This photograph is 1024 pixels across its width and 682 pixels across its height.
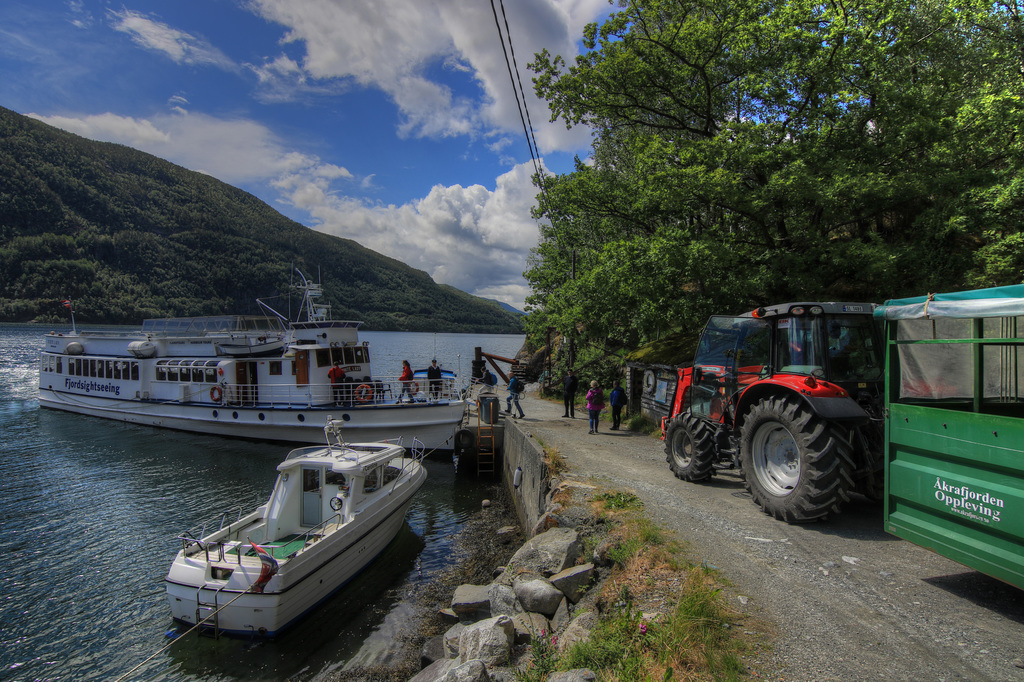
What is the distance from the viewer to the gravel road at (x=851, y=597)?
11.0 ft

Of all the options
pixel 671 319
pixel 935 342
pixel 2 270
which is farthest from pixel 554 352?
pixel 2 270

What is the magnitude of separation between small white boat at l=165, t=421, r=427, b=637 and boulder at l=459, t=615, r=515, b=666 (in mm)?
4119

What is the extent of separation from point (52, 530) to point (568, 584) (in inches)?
528

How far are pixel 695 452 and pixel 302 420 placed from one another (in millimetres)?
16594

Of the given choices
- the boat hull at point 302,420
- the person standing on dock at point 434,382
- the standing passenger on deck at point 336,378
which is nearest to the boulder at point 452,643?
the boat hull at point 302,420

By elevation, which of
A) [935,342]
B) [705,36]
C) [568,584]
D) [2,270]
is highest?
[2,270]

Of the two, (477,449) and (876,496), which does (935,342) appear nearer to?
(876,496)

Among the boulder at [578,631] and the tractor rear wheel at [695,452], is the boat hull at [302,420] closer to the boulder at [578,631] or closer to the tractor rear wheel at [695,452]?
the tractor rear wheel at [695,452]

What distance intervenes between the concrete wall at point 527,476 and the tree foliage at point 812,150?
5136mm

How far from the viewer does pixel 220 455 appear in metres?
19.2

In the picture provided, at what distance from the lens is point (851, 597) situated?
4293 millimetres

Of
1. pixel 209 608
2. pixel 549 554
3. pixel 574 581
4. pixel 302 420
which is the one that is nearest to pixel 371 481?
pixel 209 608

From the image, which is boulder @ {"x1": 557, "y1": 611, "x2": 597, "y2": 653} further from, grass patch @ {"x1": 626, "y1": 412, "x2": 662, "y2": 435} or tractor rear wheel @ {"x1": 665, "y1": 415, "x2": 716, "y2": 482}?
grass patch @ {"x1": 626, "y1": 412, "x2": 662, "y2": 435}

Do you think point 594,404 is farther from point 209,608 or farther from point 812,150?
point 209,608
